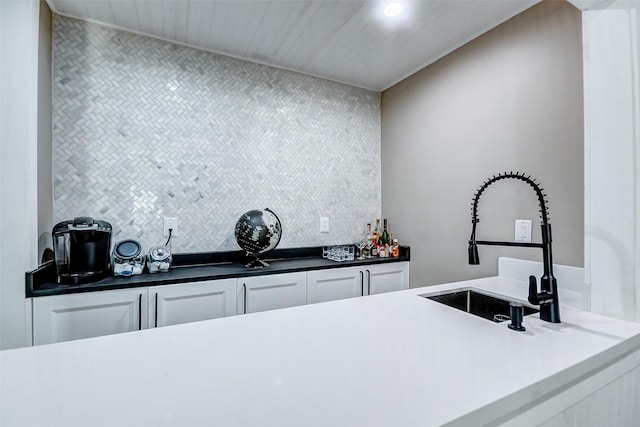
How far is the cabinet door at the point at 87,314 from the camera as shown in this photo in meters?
1.50

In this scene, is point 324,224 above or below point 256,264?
above

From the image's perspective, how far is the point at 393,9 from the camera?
1810mm

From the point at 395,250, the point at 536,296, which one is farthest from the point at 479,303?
the point at 395,250

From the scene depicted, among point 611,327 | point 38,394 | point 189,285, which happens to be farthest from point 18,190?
point 611,327

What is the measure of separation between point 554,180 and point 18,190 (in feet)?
8.89

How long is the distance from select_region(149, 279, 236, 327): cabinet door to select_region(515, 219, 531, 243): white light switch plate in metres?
1.74

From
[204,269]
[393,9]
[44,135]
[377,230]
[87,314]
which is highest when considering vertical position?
[393,9]

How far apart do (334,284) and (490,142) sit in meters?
1.44

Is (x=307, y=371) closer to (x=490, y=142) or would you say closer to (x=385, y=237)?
(x=490, y=142)

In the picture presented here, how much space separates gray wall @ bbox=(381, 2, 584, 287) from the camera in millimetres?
1591

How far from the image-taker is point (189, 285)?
1807 millimetres

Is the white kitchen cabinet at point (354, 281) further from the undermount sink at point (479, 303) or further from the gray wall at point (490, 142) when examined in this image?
the undermount sink at point (479, 303)

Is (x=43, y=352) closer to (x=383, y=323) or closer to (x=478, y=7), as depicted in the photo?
(x=383, y=323)

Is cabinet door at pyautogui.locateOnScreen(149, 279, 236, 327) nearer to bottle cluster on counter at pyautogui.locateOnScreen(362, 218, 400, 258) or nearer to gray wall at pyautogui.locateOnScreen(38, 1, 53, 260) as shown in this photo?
gray wall at pyautogui.locateOnScreen(38, 1, 53, 260)
